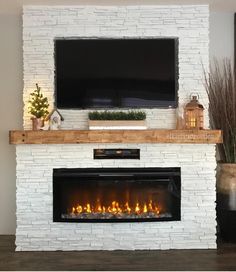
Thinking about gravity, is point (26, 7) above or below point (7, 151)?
above

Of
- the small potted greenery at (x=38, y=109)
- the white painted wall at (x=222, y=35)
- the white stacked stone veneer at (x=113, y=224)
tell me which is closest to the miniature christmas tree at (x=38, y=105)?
the small potted greenery at (x=38, y=109)

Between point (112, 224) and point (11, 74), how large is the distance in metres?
1.83

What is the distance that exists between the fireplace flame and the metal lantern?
82 centimetres

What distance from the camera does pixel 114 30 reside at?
395cm

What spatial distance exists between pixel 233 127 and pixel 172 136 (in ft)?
2.23

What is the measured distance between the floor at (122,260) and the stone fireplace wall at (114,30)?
1229 mm

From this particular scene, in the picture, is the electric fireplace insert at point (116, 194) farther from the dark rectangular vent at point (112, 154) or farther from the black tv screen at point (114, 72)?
the black tv screen at point (114, 72)

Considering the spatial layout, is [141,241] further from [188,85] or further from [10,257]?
[188,85]

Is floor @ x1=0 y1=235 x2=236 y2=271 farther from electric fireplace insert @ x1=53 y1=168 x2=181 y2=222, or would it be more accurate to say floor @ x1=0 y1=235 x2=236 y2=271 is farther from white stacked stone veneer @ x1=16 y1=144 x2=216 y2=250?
electric fireplace insert @ x1=53 y1=168 x2=181 y2=222

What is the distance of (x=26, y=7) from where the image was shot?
3.92m

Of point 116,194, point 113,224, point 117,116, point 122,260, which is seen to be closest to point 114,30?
point 117,116

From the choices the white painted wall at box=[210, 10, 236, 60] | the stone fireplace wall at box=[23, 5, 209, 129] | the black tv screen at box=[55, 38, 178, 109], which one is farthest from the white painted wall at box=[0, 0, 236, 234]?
the black tv screen at box=[55, 38, 178, 109]

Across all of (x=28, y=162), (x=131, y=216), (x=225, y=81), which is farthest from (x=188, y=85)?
(x=28, y=162)

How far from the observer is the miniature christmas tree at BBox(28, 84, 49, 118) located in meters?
3.79
